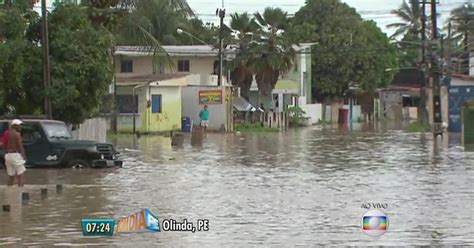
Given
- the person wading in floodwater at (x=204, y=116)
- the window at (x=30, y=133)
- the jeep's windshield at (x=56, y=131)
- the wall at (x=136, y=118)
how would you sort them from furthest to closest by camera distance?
the wall at (x=136, y=118) < the person wading in floodwater at (x=204, y=116) < the jeep's windshield at (x=56, y=131) < the window at (x=30, y=133)

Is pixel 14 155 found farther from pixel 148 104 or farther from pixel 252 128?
pixel 252 128

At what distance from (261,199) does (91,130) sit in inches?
705

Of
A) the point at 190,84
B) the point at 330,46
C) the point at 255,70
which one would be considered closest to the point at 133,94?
the point at 190,84

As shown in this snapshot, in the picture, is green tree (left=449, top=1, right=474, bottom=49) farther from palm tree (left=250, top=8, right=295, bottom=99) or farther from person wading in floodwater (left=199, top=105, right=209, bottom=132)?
person wading in floodwater (left=199, top=105, right=209, bottom=132)

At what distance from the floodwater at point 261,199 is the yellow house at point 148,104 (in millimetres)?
20410

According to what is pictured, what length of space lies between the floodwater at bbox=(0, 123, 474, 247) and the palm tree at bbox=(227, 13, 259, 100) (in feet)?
105

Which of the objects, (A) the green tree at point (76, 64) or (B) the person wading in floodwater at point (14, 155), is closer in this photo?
(B) the person wading in floodwater at point (14, 155)

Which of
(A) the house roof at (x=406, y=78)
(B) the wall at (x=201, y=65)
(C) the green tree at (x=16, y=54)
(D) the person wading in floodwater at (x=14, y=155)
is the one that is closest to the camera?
(D) the person wading in floodwater at (x=14, y=155)

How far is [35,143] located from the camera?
25031 mm

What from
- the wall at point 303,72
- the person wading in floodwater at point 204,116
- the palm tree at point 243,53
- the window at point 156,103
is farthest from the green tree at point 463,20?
the window at point 156,103

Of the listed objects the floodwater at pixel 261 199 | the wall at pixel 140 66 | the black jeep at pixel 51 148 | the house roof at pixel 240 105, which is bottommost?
the floodwater at pixel 261 199

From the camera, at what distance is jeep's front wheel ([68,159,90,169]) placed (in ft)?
82.5

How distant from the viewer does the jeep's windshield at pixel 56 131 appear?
25.1m

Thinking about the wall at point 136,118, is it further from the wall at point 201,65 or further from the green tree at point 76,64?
the green tree at point 76,64
